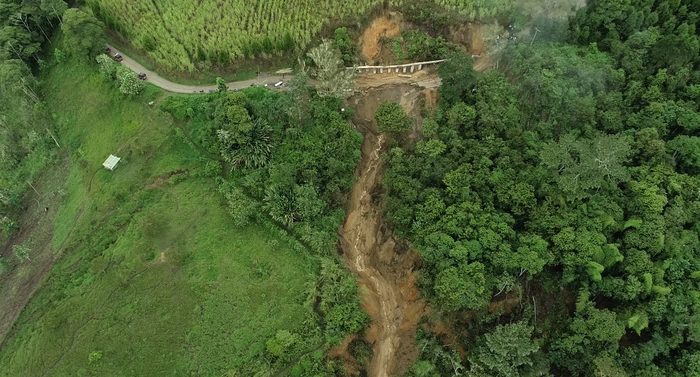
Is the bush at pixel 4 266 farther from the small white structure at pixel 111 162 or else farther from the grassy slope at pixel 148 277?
the small white structure at pixel 111 162

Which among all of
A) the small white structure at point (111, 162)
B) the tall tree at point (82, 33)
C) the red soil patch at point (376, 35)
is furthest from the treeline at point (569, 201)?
the tall tree at point (82, 33)

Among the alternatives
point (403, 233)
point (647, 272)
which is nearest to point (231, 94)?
point (403, 233)

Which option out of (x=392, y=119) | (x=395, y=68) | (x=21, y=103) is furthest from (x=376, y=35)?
(x=21, y=103)

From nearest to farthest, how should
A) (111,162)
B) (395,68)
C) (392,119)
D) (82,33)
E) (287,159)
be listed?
(392,119)
(287,159)
(111,162)
(395,68)
(82,33)

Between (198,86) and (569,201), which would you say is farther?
(198,86)

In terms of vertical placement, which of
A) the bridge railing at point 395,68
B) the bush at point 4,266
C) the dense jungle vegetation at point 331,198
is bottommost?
the bush at point 4,266

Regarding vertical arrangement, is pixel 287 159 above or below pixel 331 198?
above

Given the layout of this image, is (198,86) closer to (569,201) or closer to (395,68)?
(395,68)
